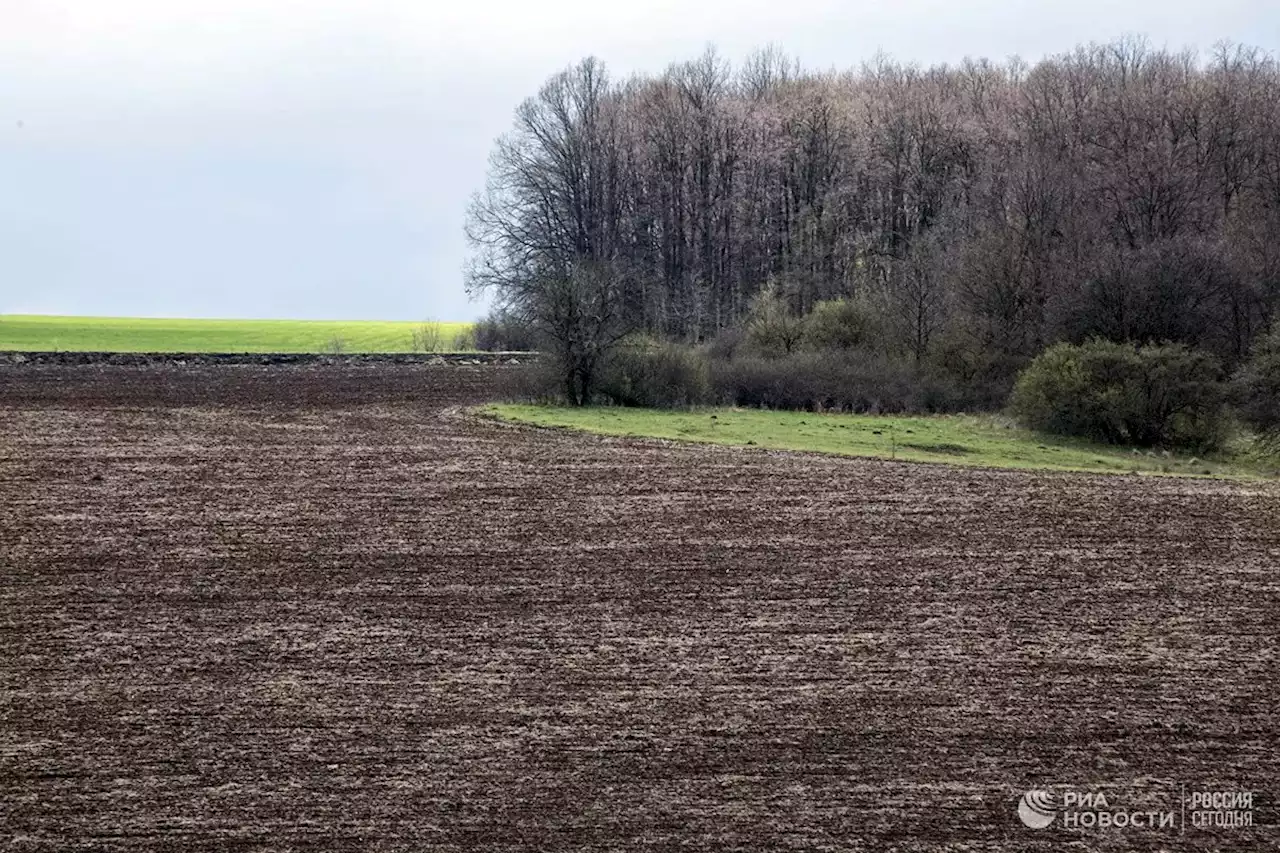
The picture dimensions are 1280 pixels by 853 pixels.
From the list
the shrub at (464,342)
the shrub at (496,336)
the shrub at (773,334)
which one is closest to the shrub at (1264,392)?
the shrub at (773,334)

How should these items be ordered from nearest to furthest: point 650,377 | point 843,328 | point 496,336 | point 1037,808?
1. point 1037,808
2. point 650,377
3. point 843,328
4. point 496,336

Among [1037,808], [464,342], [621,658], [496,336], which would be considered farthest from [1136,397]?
[464,342]

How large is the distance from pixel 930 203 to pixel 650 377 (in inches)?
1328

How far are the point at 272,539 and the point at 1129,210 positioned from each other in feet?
147

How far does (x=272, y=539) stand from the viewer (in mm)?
20578

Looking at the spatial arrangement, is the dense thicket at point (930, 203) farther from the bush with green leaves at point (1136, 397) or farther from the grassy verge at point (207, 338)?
the grassy verge at point (207, 338)

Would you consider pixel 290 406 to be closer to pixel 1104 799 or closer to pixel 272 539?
pixel 272 539

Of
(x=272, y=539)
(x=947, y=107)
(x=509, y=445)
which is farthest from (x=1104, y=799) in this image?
(x=947, y=107)

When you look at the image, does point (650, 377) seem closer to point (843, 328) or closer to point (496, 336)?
point (843, 328)

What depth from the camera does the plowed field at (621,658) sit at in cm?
1027

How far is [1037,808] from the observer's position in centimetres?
1033

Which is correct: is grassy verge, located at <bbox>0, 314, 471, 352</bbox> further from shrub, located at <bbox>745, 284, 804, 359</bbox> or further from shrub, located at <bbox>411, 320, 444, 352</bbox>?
shrub, located at <bbox>745, 284, 804, 359</bbox>

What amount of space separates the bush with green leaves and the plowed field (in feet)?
26.8

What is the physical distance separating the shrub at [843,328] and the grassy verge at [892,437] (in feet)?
31.6
